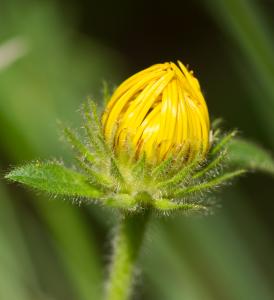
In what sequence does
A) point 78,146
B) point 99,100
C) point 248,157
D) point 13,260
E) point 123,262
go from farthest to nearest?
point 99,100, point 13,260, point 248,157, point 123,262, point 78,146

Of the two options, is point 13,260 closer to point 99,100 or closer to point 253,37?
point 99,100

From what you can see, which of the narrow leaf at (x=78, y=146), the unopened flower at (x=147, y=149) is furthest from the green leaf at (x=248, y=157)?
the narrow leaf at (x=78, y=146)

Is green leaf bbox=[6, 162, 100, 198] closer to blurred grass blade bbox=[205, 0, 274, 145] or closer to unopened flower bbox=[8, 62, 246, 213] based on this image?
unopened flower bbox=[8, 62, 246, 213]

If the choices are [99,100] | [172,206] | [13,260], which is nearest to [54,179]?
[172,206]

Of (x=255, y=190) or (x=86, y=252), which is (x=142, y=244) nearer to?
(x=86, y=252)

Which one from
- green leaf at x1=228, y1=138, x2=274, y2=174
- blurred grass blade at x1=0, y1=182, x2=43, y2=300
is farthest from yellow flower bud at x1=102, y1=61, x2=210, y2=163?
blurred grass blade at x1=0, y1=182, x2=43, y2=300

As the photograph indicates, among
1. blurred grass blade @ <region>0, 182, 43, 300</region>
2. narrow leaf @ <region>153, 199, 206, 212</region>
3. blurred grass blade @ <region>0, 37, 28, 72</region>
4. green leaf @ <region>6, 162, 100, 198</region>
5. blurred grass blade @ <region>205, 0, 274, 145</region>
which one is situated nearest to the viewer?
narrow leaf @ <region>153, 199, 206, 212</region>
